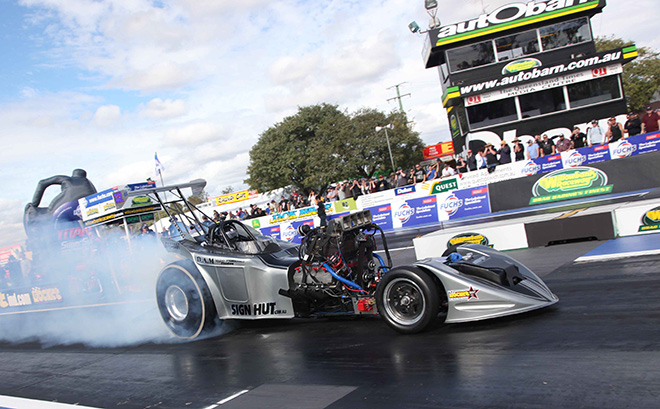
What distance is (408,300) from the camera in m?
5.27

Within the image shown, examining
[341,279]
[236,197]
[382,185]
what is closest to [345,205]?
[382,185]

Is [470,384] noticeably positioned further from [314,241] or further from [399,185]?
[399,185]

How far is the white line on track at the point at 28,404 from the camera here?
5.06m

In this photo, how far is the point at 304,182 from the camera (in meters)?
53.2

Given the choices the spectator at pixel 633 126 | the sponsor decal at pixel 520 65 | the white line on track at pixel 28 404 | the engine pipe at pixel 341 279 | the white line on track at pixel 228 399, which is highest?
the sponsor decal at pixel 520 65

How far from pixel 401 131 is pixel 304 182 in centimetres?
→ 1180

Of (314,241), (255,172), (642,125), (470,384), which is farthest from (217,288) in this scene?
(255,172)

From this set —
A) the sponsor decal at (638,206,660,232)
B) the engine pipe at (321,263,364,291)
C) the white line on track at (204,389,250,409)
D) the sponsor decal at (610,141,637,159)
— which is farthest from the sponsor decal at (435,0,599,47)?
the white line on track at (204,389,250,409)

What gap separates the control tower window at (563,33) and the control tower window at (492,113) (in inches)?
142

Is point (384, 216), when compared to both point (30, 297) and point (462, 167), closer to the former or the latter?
point (462, 167)

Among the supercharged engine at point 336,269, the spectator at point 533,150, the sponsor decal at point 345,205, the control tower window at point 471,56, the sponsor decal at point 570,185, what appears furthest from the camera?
the control tower window at point 471,56

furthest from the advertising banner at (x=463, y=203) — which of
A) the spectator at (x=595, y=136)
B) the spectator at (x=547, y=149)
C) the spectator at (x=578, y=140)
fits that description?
the spectator at (x=595, y=136)

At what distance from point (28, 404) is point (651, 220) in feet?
32.5

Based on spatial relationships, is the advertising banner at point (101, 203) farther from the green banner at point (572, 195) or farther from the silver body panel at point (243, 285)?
the green banner at point (572, 195)
